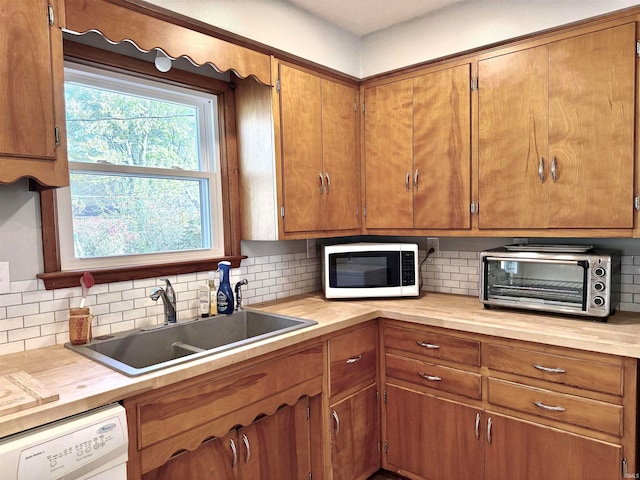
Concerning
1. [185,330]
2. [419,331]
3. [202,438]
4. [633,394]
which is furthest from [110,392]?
[633,394]

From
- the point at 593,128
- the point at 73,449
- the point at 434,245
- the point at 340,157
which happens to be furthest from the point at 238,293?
the point at 593,128

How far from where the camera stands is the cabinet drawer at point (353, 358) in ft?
6.88

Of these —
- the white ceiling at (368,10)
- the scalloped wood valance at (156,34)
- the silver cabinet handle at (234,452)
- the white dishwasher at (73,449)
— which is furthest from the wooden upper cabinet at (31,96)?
the white ceiling at (368,10)

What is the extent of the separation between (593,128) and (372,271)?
1.27 meters

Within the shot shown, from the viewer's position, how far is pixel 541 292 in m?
2.11

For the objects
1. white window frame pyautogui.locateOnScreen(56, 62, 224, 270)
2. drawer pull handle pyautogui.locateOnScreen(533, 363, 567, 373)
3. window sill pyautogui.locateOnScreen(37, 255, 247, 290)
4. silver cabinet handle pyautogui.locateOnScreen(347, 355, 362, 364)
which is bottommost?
silver cabinet handle pyautogui.locateOnScreen(347, 355, 362, 364)

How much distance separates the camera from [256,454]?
1.82m

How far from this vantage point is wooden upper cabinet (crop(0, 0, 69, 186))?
1.34 m

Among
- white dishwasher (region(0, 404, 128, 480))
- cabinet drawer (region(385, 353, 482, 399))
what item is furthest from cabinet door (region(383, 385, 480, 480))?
white dishwasher (region(0, 404, 128, 480))

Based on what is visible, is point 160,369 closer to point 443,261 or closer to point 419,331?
point 419,331

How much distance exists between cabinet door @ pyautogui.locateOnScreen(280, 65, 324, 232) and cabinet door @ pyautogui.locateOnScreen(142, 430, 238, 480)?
3.50 ft

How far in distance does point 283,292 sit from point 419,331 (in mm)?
886

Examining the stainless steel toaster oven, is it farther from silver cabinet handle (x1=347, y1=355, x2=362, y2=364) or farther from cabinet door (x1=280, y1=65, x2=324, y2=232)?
cabinet door (x1=280, y1=65, x2=324, y2=232)

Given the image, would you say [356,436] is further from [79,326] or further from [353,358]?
[79,326]
